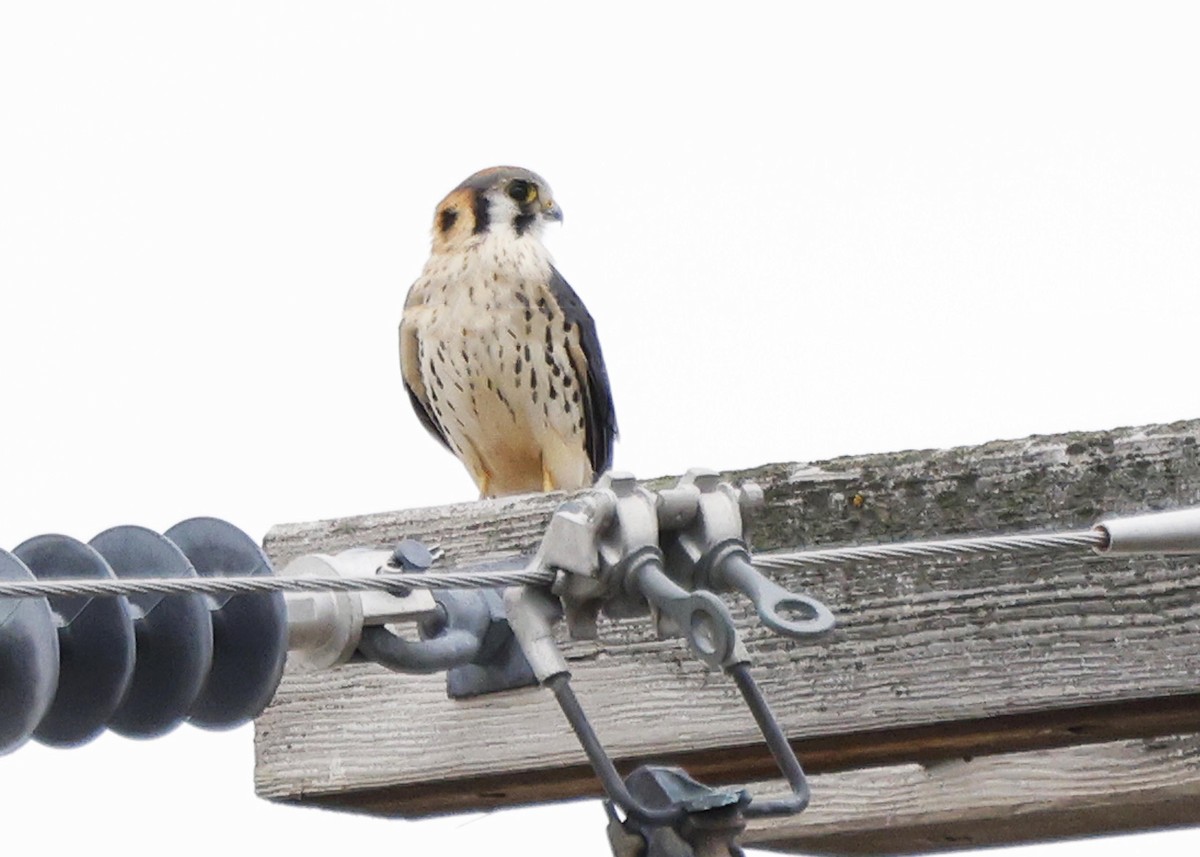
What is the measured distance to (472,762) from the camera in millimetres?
2418

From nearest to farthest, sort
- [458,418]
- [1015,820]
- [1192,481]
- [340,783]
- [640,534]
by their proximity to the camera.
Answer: [640,534] → [1192,481] → [1015,820] → [340,783] → [458,418]

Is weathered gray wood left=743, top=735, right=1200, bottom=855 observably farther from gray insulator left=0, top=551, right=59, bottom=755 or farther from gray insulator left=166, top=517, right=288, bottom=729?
gray insulator left=0, top=551, right=59, bottom=755

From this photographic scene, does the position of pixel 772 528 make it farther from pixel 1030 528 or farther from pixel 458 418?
pixel 458 418

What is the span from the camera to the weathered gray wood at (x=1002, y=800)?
7.38 ft

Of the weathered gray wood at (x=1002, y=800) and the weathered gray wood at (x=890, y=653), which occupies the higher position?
the weathered gray wood at (x=890, y=653)

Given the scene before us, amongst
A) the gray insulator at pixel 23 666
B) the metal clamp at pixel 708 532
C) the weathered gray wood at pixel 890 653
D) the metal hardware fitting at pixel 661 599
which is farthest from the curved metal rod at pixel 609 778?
the weathered gray wood at pixel 890 653

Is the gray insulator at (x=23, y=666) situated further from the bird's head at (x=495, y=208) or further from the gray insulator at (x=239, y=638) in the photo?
the bird's head at (x=495, y=208)

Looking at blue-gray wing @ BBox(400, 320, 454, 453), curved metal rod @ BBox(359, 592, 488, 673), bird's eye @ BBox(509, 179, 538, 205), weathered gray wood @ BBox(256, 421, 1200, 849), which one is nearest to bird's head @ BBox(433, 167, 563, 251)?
bird's eye @ BBox(509, 179, 538, 205)

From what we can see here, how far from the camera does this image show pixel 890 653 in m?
2.29

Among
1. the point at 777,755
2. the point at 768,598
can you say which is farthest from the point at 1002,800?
the point at 768,598

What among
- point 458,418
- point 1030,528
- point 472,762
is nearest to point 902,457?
point 1030,528

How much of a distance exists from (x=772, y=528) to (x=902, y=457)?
0.46 ft

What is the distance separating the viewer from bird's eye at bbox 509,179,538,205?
6656 millimetres

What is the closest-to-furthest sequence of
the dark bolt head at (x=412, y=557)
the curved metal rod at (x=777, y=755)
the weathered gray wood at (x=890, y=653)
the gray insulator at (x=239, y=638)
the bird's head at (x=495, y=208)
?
the curved metal rod at (x=777, y=755), the gray insulator at (x=239, y=638), the dark bolt head at (x=412, y=557), the weathered gray wood at (x=890, y=653), the bird's head at (x=495, y=208)
